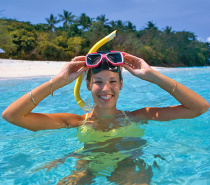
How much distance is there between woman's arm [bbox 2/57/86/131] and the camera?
232cm

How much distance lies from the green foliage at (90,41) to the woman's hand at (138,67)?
1011 inches

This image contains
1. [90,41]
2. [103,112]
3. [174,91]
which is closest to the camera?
[174,91]

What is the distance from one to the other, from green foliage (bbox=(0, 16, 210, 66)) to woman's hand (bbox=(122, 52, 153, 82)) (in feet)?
84.2

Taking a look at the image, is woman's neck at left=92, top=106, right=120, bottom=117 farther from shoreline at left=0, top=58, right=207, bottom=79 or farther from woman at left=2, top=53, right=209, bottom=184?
shoreline at left=0, top=58, right=207, bottom=79

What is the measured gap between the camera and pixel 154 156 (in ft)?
8.39

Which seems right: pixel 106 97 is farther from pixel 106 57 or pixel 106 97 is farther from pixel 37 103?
pixel 37 103

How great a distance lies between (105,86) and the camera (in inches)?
102

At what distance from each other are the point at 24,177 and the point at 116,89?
4.25 ft

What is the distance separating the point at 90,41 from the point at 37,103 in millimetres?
36037

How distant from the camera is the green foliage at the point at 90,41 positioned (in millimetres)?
29969

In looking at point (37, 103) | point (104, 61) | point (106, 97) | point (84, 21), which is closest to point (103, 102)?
point (106, 97)

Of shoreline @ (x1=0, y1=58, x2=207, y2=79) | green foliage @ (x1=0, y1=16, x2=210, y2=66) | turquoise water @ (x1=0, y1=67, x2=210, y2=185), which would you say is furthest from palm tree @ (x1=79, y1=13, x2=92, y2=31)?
turquoise water @ (x1=0, y1=67, x2=210, y2=185)

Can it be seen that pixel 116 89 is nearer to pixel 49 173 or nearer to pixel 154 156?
pixel 154 156

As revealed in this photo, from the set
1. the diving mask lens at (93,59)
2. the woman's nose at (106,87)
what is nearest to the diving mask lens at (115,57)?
the diving mask lens at (93,59)
